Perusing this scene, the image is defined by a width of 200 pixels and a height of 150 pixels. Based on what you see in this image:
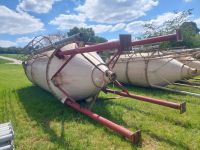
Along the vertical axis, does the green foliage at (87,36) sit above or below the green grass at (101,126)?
above

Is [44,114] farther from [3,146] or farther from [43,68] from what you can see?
[3,146]

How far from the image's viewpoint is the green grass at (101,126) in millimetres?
5109

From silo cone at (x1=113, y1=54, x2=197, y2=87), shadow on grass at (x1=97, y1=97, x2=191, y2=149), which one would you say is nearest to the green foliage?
shadow on grass at (x1=97, y1=97, x2=191, y2=149)

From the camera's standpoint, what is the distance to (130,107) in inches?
306

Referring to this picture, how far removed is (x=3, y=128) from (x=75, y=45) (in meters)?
4.36

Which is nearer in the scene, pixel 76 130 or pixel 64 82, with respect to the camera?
pixel 76 130

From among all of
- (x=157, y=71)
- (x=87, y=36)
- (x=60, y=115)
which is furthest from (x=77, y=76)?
(x=157, y=71)

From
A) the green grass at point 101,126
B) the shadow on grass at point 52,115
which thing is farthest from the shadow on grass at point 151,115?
the shadow on grass at point 52,115

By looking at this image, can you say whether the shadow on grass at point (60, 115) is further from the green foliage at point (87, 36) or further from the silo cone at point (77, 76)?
the green foliage at point (87, 36)

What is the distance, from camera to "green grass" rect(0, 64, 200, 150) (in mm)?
5109

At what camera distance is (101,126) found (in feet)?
20.0

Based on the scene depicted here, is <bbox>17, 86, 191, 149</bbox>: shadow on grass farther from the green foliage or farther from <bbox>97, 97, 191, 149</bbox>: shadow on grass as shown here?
the green foliage

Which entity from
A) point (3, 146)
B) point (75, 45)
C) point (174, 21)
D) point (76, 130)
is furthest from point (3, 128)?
point (174, 21)

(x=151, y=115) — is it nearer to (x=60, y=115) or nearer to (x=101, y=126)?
(x=101, y=126)
